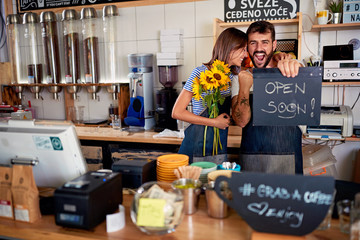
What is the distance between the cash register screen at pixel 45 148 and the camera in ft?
4.63

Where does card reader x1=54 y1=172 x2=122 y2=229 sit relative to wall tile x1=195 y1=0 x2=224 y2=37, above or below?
below

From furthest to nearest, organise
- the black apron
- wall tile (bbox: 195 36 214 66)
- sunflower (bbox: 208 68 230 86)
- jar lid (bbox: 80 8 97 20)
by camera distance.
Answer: jar lid (bbox: 80 8 97 20) → wall tile (bbox: 195 36 214 66) → the black apron → sunflower (bbox: 208 68 230 86)

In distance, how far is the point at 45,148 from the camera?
1.44 meters

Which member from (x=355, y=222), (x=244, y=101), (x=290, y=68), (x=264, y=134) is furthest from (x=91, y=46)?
(x=355, y=222)

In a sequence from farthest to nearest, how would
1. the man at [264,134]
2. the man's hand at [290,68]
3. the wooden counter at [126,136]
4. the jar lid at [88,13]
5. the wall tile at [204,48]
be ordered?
the jar lid at [88,13] < the wall tile at [204,48] < the wooden counter at [126,136] < the man at [264,134] < the man's hand at [290,68]

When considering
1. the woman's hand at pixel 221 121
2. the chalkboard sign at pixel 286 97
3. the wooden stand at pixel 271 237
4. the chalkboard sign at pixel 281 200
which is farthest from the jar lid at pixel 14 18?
the wooden stand at pixel 271 237

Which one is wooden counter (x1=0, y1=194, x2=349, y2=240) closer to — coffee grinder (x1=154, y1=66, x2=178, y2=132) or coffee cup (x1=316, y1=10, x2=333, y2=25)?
coffee grinder (x1=154, y1=66, x2=178, y2=132)

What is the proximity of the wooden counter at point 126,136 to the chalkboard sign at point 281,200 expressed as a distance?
1826 millimetres

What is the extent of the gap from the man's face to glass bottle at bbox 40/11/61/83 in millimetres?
2846

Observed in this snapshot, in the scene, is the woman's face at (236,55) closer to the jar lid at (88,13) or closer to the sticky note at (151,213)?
the sticky note at (151,213)

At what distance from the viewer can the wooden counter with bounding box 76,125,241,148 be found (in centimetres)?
312

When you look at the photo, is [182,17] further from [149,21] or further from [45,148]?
[45,148]

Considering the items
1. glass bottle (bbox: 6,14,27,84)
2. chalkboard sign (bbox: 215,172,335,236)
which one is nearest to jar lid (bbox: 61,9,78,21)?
glass bottle (bbox: 6,14,27,84)

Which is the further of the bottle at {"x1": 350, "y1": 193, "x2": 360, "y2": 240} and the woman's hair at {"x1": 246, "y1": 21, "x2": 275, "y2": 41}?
the woman's hair at {"x1": 246, "y1": 21, "x2": 275, "y2": 41}
